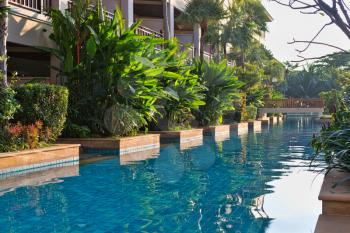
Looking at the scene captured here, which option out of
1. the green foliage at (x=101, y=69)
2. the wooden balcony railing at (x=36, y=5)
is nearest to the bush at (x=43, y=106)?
the green foliage at (x=101, y=69)

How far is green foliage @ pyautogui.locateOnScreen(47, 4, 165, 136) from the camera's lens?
14.2 m

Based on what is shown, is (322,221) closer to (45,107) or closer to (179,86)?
(45,107)

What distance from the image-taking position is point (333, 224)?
176 inches

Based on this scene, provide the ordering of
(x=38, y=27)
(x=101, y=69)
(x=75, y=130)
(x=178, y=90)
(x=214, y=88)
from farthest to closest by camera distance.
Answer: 1. (x=214, y=88)
2. (x=178, y=90)
3. (x=38, y=27)
4. (x=101, y=69)
5. (x=75, y=130)

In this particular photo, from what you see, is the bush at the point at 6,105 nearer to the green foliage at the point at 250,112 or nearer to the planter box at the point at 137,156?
the planter box at the point at 137,156

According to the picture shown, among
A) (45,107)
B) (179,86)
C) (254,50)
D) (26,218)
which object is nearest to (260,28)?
(254,50)

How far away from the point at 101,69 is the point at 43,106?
3.22 meters

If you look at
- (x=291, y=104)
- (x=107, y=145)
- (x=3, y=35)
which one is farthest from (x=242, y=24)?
(x=3, y=35)

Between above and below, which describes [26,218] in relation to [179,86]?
below

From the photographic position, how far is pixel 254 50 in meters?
42.4

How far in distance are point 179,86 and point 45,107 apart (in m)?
7.33

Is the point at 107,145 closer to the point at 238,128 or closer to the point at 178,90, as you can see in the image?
the point at 178,90

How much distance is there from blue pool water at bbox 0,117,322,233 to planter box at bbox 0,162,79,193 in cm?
2

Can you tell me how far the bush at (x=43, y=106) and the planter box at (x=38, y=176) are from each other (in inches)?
49.0
